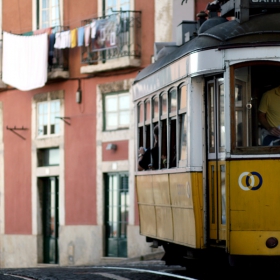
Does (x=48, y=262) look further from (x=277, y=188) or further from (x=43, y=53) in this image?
(x=277, y=188)

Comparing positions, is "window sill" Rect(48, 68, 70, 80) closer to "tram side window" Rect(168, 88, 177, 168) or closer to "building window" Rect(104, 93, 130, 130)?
"building window" Rect(104, 93, 130, 130)

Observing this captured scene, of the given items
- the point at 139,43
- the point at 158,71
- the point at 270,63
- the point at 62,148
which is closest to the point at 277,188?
the point at 270,63

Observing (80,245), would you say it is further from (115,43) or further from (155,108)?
(155,108)

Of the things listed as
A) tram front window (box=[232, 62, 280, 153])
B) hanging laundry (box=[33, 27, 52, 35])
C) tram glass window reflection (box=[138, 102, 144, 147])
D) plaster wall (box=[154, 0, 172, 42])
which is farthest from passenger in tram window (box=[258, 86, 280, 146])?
hanging laundry (box=[33, 27, 52, 35])

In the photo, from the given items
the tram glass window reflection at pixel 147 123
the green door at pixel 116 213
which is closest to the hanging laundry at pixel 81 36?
the green door at pixel 116 213

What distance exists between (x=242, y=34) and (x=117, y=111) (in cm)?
1557

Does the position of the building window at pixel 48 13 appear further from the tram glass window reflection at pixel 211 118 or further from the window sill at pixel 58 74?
the tram glass window reflection at pixel 211 118

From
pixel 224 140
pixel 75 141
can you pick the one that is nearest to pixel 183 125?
pixel 224 140

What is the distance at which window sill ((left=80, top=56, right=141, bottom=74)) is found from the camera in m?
26.8

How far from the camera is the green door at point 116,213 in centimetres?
2750

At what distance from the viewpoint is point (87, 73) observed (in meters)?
28.5

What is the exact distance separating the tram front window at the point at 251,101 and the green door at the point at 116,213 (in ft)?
49.7

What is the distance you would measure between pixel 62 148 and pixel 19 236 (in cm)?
324

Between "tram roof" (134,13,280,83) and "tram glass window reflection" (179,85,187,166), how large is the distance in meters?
0.59
